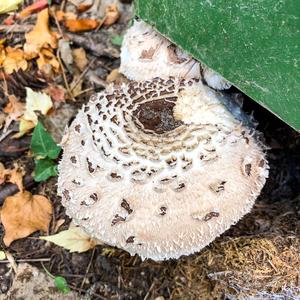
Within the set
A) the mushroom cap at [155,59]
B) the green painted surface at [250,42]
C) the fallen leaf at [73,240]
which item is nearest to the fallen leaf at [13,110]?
the fallen leaf at [73,240]

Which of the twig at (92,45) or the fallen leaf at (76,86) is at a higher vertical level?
the twig at (92,45)

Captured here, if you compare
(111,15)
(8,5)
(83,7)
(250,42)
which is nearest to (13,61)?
(8,5)

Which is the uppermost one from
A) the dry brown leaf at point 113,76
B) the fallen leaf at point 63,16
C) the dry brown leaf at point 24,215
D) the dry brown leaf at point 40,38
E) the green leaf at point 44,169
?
the fallen leaf at point 63,16

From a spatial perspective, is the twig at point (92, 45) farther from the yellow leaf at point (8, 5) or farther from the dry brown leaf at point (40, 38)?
the yellow leaf at point (8, 5)

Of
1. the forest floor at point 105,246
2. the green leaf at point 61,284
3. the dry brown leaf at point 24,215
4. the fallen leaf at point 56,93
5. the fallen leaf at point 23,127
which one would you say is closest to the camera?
the forest floor at point 105,246

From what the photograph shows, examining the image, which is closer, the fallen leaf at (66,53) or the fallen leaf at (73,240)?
the fallen leaf at (73,240)

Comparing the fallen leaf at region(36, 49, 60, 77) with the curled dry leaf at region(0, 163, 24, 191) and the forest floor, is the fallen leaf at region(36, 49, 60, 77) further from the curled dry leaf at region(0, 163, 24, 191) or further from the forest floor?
the curled dry leaf at region(0, 163, 24, 191)

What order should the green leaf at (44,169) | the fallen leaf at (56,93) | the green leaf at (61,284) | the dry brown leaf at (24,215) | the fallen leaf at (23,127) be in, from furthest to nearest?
the fallen leaf at (56,93), the fallen leaf at (23,127), the green leaf at (44,169), the dry brown leaf at (24,215), the green leaf at (61,284)

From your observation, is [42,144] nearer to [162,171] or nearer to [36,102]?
[36,102]
